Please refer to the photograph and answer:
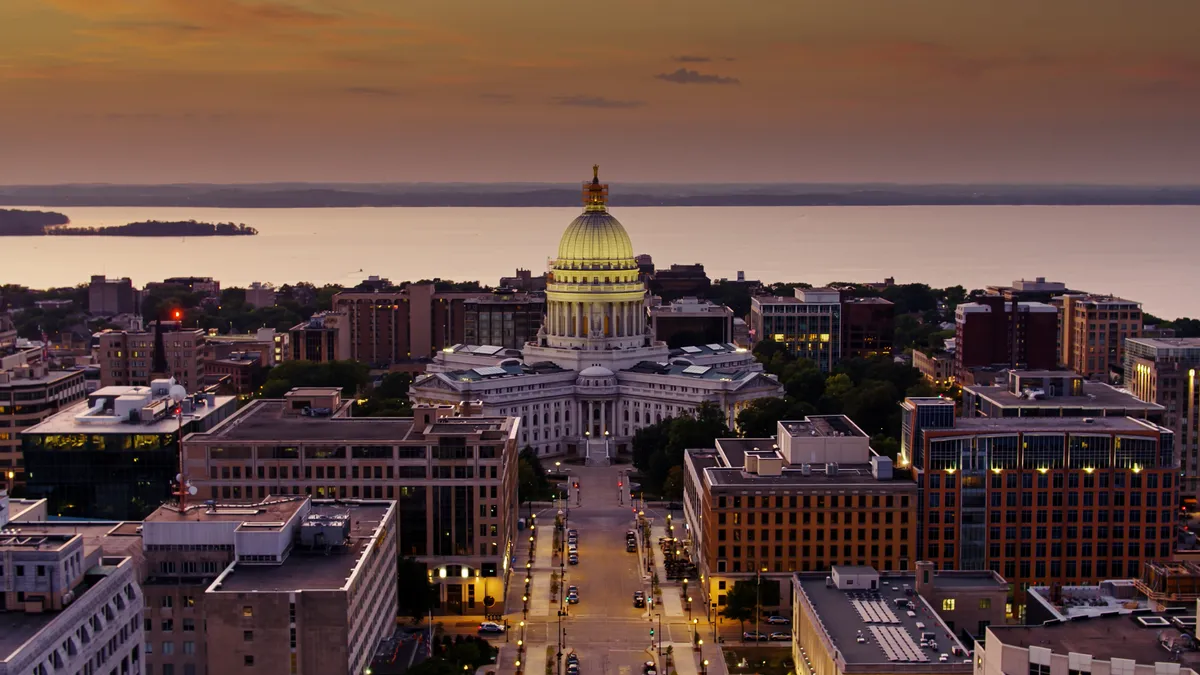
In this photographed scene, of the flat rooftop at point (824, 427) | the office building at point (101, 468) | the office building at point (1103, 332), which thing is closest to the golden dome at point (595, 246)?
the office building at point (1103, 332)

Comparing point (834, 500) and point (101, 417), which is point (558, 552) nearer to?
point (834, 500)

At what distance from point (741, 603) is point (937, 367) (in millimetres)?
84297

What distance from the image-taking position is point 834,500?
288ft

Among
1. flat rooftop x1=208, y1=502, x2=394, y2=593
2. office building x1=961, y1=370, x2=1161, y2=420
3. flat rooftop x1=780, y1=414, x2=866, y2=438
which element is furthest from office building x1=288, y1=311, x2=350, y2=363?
flat rooftop x1=208, y1=502, x2=394, y2=593

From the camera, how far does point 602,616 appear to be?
88.4 meters

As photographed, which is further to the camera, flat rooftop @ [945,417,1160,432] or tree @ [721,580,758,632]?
flat rooftop @ [945,417,1160,432]

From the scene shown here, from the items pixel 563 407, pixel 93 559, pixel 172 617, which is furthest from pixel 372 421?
pixel 563 407

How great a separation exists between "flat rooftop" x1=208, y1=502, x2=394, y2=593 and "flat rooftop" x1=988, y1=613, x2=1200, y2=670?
2735 centimetres

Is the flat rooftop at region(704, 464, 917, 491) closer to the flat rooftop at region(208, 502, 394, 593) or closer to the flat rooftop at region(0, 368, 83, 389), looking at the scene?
the flat rooftop at region(208, 502, 394, 593)

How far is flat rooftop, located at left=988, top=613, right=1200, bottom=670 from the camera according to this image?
51.0 m

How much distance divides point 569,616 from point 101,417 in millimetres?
30664

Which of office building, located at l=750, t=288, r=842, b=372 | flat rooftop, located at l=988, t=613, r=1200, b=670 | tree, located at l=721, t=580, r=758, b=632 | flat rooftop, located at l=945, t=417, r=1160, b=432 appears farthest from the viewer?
office building, located at l=750, t=288, r=842, b=372

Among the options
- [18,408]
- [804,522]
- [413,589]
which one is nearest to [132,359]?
[18,408]

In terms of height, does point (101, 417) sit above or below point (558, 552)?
above
